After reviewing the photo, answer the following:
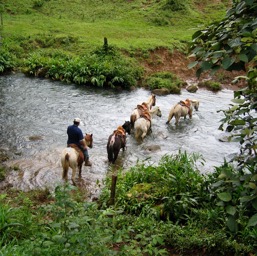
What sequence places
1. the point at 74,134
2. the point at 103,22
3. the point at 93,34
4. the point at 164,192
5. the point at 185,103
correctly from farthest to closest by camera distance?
the point at 103,22 < the point at 93,34 < the point at 185,103 < the point at 74,134 < the point at 164,192

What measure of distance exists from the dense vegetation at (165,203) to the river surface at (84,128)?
1265mm

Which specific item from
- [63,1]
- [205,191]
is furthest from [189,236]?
[63,1]

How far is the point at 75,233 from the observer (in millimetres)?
4898

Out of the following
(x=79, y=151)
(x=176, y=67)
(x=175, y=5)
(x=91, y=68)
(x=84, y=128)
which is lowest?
(x=84, y=128)

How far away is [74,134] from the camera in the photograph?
1148 cm

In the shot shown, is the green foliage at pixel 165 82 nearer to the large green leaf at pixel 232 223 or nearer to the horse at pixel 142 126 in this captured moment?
the horse at pixel 142 126

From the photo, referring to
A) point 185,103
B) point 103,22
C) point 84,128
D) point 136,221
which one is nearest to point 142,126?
point 84,128

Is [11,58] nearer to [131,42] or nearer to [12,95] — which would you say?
[12,95]

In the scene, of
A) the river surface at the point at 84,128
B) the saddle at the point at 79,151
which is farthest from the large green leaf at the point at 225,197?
the saddle at the point at 79,151

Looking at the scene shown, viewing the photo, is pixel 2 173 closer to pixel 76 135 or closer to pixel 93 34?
pixel 76 135

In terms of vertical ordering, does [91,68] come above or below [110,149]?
above

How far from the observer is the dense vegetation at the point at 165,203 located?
3176 mm

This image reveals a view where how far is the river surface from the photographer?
12.5 metres

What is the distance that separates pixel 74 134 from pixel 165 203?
386cm
